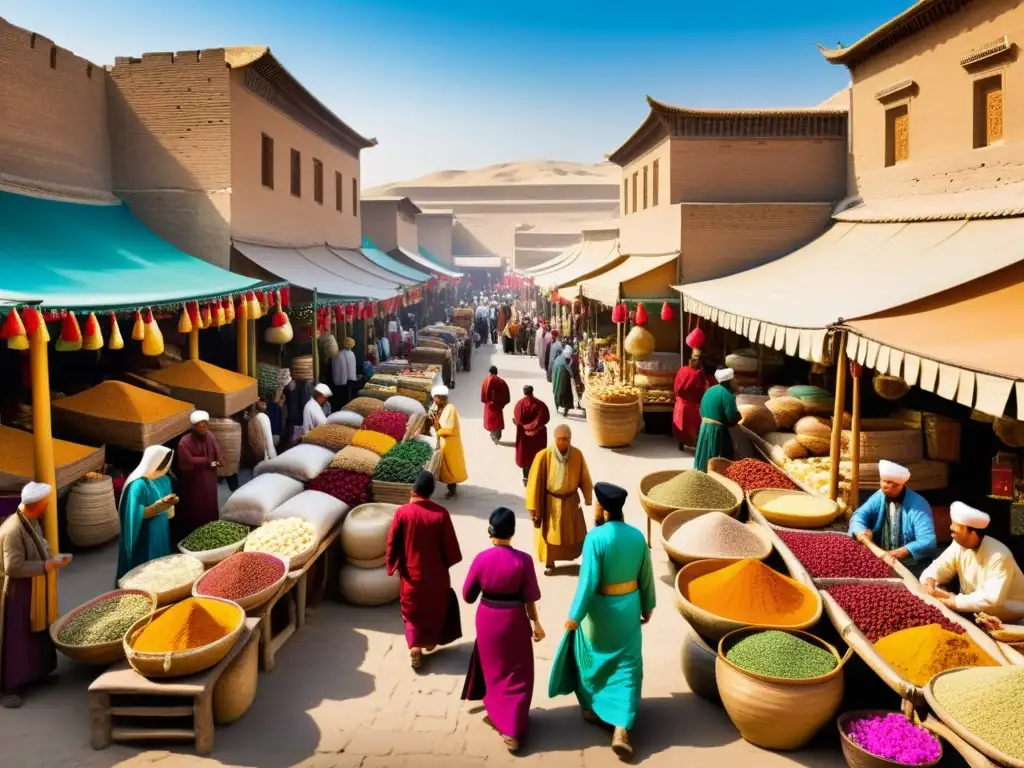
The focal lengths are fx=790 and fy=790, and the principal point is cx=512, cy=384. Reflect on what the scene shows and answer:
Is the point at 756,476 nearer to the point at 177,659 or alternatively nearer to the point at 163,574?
the point at 163,574

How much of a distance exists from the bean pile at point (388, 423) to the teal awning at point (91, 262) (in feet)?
7.95

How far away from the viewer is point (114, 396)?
8.77m

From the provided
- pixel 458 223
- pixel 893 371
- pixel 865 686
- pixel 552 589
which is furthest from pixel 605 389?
pixel 458 223

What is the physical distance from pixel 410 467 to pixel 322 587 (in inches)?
68.3

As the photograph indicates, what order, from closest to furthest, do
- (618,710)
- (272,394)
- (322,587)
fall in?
(618,710)
(322,587)
(272,394)

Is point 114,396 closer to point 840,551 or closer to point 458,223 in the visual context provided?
point 840,551

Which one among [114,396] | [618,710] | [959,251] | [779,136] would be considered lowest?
[618,710]

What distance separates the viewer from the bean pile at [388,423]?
1061 cm

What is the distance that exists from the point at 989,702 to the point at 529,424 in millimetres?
6489

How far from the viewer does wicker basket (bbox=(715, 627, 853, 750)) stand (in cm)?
451

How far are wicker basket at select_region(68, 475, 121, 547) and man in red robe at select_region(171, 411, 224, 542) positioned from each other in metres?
0.70

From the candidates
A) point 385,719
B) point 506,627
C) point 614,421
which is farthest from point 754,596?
point 614,421

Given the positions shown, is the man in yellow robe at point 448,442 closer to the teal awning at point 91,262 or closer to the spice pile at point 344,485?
the spice pile at point 344,485

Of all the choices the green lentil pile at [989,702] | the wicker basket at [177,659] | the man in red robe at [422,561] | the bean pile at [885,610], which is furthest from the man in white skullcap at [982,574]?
the wicker basket at [177,659]
